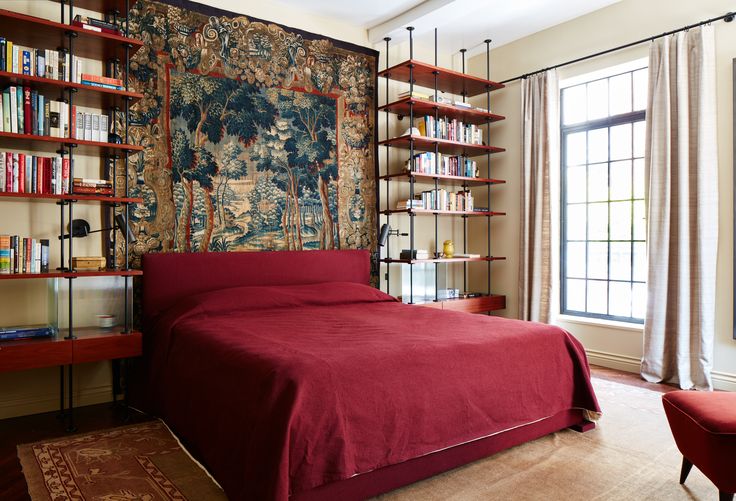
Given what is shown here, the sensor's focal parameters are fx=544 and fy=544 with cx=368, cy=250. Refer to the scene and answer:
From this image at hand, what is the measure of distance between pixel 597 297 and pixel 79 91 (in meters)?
4.36

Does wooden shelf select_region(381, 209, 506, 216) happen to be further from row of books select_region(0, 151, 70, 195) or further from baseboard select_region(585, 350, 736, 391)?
row of books select_region(0, 151, 70, 195)

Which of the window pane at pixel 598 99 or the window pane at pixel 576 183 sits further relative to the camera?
the window pane at pixel 576 183

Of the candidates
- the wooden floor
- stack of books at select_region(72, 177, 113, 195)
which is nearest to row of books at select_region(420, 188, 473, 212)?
the wooden floor

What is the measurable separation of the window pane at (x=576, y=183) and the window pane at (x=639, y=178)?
0.49 metres

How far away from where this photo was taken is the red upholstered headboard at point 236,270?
3684 mm

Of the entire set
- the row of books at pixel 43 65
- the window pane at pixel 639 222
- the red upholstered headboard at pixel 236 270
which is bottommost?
the red upholstered headboard at pixel 236 270

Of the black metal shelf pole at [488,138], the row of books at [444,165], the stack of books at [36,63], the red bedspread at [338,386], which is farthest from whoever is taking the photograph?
the black metal shelf pole at [488,138]

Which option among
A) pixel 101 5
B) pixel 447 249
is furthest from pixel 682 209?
pixel 101 5

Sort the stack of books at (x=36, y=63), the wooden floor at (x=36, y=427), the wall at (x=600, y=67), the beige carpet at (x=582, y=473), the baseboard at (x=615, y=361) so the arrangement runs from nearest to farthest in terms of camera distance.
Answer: the beige carpet at (x=582, y=473), the wooden floor at (x=36, y=427), the stack of books at (x=36, y=63), the wall at (x=600, y=67), the baseboard at (x=615, y=361)

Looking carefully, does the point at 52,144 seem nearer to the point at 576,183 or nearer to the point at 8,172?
the point at 8,172

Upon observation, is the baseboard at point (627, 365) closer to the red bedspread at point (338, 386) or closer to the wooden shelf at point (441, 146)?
the red bedspread at point (338, 386)

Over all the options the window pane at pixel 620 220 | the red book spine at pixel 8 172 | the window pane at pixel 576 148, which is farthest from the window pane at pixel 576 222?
the red book spine at pixel 8 172

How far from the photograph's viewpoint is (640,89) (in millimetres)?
4574

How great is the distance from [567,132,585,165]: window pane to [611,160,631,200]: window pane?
1.08 feet
